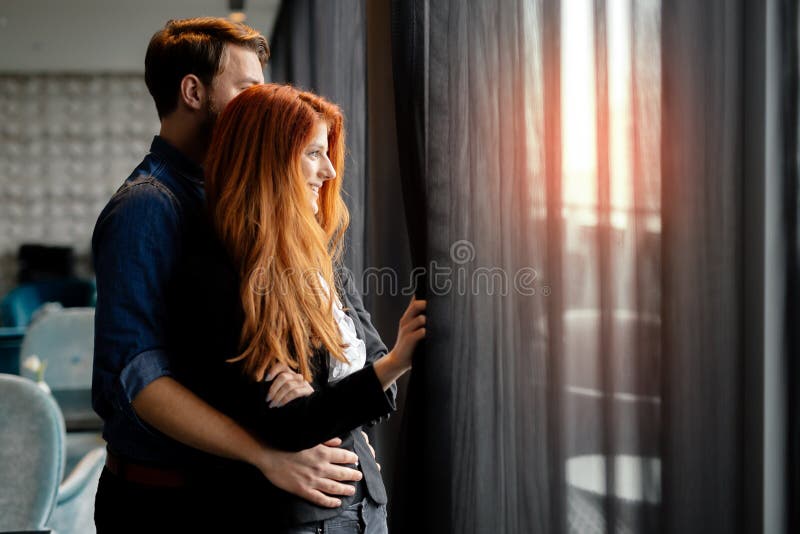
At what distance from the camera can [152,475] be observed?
3.66ft

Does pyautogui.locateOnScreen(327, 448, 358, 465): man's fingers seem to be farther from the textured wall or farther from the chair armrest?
the textured wall

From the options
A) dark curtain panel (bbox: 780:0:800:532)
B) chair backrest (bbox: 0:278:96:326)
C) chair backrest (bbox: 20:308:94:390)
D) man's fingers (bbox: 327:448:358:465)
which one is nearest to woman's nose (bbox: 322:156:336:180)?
A: man's fingers (bbox: 327:448:358:465)

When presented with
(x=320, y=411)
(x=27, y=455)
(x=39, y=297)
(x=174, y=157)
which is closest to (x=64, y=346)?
(x=27, y=455)

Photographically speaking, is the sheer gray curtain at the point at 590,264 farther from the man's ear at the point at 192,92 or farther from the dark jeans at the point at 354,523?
the man's ear at the point at 192,92

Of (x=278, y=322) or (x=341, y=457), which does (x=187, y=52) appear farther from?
(x=341, y=457)

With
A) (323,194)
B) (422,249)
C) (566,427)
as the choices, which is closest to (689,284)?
(566,427)

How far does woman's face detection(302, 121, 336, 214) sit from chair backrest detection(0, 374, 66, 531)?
0.99 meters

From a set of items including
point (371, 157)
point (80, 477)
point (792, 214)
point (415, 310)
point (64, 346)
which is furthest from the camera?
point (64, 346)

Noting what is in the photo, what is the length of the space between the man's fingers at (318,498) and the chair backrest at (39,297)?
6086 millimetres

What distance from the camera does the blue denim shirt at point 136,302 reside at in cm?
105

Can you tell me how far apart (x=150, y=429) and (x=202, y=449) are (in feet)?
0.32

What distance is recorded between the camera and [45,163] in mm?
7938

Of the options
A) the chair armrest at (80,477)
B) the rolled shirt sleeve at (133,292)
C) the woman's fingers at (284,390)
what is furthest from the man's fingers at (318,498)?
the chair armrest at (80,477)

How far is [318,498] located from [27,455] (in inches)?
39.5
